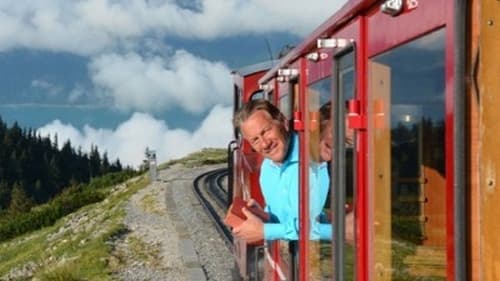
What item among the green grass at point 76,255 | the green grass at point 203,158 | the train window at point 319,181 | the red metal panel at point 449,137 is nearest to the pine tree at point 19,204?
the green grass at point 203,158

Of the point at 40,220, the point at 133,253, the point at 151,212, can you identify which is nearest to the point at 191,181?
the point at 40,220

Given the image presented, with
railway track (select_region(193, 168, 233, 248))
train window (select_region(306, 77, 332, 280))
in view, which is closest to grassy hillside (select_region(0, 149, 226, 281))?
railway track (select_region(193, 168, 233, 248))

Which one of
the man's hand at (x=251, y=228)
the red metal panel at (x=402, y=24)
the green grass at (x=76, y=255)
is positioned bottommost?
the green grass at (x=76, y=255)

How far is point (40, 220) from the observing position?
40.5 meters

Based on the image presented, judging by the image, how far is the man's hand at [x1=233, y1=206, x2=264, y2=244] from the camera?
596cm

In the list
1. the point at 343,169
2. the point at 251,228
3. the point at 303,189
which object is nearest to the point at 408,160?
the point at 343,169

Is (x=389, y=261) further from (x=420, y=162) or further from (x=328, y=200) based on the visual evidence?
(x=328, y=200)

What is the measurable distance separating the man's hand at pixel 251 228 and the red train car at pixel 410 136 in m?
0.48

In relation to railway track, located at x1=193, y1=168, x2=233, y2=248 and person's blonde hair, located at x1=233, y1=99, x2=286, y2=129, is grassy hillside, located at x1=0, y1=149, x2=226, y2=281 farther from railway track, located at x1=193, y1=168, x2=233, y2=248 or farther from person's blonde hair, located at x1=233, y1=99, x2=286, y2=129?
Result: person's blonde hair, located at x1=233, y1=99, x2=286, y2=129

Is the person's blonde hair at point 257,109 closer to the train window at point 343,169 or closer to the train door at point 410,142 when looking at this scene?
the train window at point 343,169

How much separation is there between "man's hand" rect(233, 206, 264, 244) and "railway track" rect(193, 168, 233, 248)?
1309cm

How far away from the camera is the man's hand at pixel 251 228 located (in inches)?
235

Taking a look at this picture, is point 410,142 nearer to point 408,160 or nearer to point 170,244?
point 408,160

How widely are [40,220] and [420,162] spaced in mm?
38423
